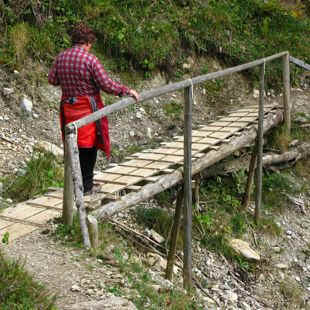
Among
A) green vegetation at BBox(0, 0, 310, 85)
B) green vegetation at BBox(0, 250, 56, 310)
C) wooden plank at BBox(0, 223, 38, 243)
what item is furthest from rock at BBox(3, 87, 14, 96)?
green vegetation at BBox(0, 250, 56, 310)

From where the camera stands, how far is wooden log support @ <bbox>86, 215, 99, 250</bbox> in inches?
139

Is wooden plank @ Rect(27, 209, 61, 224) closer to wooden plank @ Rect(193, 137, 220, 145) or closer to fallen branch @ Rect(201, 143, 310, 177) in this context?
wooden plank @ Rect(193, 137, 220, 145)

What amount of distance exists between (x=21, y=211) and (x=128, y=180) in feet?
3.42

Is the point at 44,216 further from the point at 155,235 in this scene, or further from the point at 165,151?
the point at 165,151

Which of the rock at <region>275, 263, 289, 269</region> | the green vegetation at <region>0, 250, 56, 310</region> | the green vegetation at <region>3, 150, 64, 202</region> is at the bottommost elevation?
the rock at <region>275, 263, 289, 269</region>

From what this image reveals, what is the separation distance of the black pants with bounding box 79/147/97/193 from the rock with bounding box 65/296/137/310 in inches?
64.5

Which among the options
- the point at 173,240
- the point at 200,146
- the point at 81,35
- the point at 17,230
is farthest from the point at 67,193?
the point at 200,146

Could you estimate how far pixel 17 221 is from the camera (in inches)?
156

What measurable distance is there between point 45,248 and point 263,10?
336 inches

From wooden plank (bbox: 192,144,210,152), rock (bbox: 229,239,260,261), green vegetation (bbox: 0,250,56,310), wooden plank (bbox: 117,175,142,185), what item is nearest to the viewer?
green vegetation (bbox: 0,250,56,310)

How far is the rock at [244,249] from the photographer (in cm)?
618

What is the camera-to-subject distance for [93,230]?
3.55 metres

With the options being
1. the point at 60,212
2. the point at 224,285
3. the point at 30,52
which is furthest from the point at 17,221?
the point at 30,52

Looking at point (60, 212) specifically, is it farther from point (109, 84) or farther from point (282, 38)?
point (282, 38)
